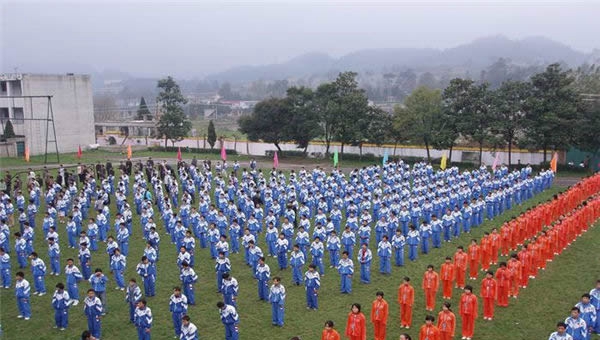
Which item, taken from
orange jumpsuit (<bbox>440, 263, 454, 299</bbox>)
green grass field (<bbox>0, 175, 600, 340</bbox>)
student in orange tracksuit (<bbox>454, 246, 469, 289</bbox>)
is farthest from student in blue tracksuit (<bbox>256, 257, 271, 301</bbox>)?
student in orange tracksuit (<bbox>454, 246, 469, 289</bbox>)

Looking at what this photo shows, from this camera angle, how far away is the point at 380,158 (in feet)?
124

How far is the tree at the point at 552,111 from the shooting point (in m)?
28.5

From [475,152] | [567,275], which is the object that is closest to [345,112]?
[475,152]

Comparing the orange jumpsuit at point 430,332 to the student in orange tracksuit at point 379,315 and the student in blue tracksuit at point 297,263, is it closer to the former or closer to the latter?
the student in orange tracksuit at point 379,315

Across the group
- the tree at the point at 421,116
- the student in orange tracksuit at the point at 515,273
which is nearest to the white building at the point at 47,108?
the tree at the point at 421,116

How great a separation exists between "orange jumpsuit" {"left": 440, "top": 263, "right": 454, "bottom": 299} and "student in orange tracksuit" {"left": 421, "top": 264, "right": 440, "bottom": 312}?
0.63 m

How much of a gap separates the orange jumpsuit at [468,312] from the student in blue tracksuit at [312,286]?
294 centimetres

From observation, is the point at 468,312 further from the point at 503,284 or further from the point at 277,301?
the point at 277,301

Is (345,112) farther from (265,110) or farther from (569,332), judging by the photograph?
(569,332)

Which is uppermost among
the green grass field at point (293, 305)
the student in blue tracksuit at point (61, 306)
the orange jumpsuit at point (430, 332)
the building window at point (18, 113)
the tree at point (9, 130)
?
the building window at point (18, 113)

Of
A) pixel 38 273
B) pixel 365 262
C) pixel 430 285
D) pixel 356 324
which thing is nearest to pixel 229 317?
pixel 356 324

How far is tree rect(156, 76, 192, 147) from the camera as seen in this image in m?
43.3

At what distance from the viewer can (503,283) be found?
11.4m

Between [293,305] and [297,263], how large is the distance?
1.11 m
